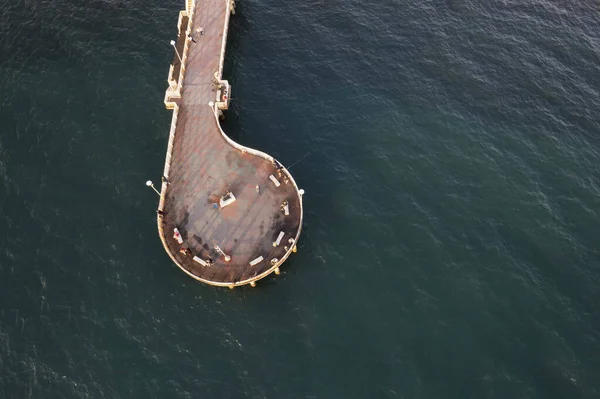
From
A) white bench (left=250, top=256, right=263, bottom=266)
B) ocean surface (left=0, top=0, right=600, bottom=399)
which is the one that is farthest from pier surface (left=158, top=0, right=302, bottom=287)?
ocean surface (left=0, top=0, right=600, bottom=399)

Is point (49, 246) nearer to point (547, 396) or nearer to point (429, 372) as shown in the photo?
point (429, 372)

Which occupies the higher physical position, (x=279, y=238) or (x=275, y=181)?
(x=275, y=181)

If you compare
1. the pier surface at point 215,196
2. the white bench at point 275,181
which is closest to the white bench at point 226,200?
the pier surface at point 215,196

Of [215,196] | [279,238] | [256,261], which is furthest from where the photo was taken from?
[215,196]

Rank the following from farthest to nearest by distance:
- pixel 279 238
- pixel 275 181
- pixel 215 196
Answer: pixel 275 181
pixel 215 196
pixel 279 238

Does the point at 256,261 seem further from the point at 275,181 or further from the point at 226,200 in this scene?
the point at 275,181

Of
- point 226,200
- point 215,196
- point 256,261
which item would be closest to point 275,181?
point 226,200

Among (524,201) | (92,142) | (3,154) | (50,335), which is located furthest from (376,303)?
(3,154)
